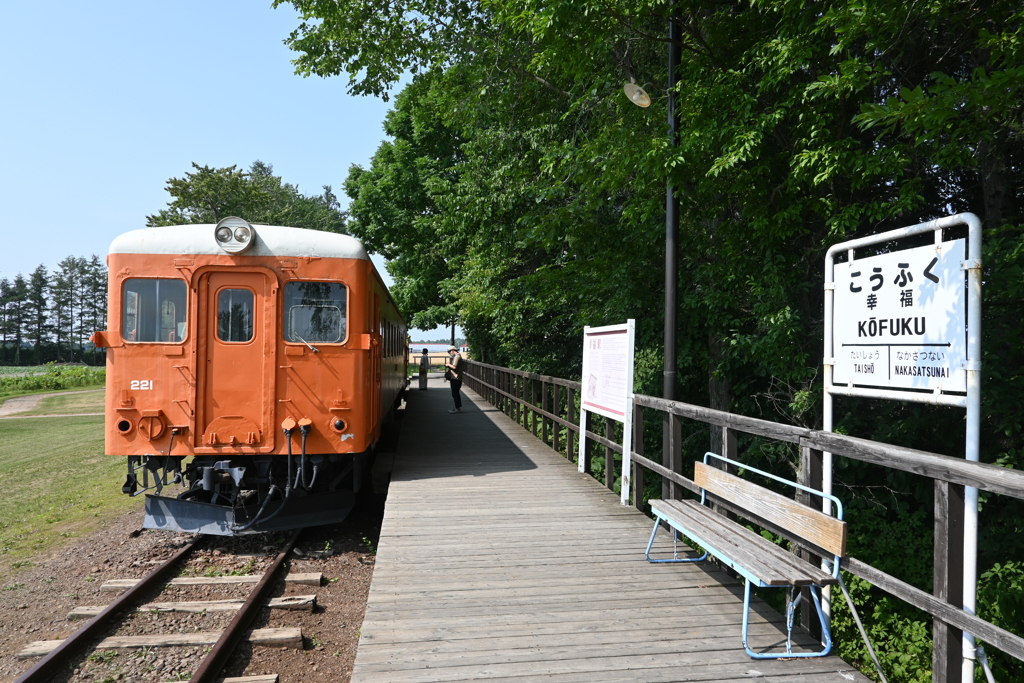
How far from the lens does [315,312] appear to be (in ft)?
24.3

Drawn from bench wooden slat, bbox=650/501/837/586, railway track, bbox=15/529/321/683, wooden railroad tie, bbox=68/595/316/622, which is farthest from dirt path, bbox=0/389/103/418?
bench wooden slat, bbox=650/501/837/586

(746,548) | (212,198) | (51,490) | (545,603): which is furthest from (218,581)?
(212,198)

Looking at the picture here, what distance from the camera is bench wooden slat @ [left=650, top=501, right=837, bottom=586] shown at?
126 inches

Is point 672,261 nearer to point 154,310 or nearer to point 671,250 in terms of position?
point 671,250

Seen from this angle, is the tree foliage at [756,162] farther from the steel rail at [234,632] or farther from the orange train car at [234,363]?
the steel rail at [234,632]

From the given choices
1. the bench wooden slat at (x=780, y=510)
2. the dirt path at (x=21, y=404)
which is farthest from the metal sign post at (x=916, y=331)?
the dirt path at (x=21, y=404)

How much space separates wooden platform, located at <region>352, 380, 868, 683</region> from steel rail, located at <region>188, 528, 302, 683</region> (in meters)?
1.23

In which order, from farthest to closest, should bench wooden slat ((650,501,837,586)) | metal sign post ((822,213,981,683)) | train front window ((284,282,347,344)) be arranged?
train front window ((284,282,347,344)), bench wooden slat ((650,501,837,586)), metal sign post ((822,213,981,683))

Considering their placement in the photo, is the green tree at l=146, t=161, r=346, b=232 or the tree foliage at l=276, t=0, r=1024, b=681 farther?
the green tree at l=146, t=161, r=346, b=232

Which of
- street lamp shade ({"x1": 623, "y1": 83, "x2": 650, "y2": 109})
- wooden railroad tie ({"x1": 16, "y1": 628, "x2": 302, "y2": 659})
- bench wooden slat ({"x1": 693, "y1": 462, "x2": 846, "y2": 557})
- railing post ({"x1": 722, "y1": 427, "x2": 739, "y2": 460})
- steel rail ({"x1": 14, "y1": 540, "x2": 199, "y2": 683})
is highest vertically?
street lamp shade ({"x1": 623, "y1": 83, "x2": 650, "y2": 109})

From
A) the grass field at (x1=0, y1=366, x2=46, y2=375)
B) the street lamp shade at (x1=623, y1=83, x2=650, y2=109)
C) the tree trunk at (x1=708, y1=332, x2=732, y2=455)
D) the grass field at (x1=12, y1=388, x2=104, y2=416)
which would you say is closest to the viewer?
the street lamp shade at (x1=623, y1=83, x2=650, y2=109)

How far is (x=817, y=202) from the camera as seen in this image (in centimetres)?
797

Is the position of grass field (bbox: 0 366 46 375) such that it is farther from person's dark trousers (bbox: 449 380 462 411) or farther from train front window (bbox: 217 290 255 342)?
train front window (bbox: 217 290 255 342)

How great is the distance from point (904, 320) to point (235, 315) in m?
6.26
